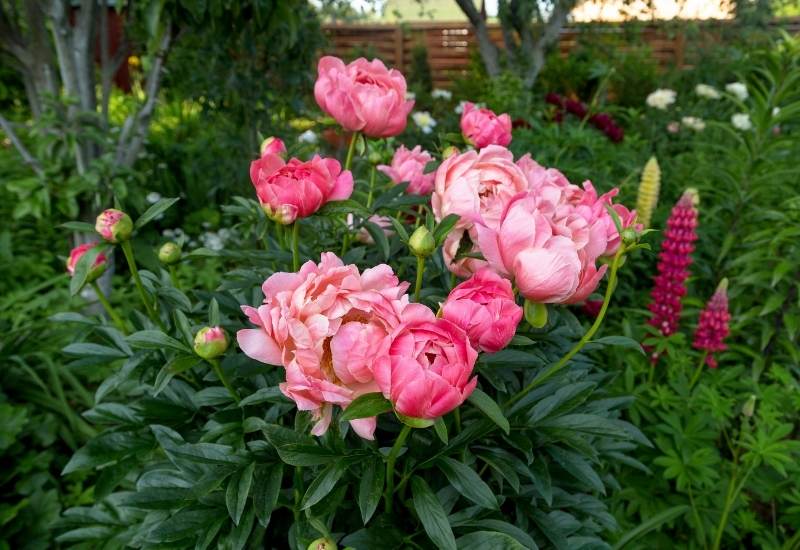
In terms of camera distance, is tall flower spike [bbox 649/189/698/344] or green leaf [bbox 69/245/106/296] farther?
tall flower spike [bbox 649/189/698/344]

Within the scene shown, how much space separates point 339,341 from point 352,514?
411mm

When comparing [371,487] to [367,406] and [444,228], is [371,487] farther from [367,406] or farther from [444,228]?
[444,228]

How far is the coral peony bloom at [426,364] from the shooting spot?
22.4 inches

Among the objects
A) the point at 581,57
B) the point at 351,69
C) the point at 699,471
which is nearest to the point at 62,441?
the point at 351,69

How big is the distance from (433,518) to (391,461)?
83 millimetres

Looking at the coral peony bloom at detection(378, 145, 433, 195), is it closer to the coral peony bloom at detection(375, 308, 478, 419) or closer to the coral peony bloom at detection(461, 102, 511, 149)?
the coral peony bloom at detection(461, 102, 511, 149)

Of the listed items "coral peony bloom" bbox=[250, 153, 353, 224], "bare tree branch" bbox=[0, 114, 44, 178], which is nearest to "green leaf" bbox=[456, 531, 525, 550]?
"coral peony bloom" bbox=[250, 153, 353, 224]

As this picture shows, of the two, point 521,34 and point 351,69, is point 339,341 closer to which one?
point 351,69

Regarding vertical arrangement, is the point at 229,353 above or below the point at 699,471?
above

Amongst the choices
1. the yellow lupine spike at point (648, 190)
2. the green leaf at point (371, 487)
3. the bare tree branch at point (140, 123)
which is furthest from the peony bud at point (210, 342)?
the bare tree branch at point (140, 123)

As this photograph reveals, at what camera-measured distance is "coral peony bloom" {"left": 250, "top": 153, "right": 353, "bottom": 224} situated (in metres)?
0.80

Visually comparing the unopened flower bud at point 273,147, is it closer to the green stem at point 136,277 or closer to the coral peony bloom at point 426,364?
the green stem at point 136,277

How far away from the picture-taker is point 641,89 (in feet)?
19.3

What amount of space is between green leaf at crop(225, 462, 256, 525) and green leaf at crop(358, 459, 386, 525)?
15 cm
